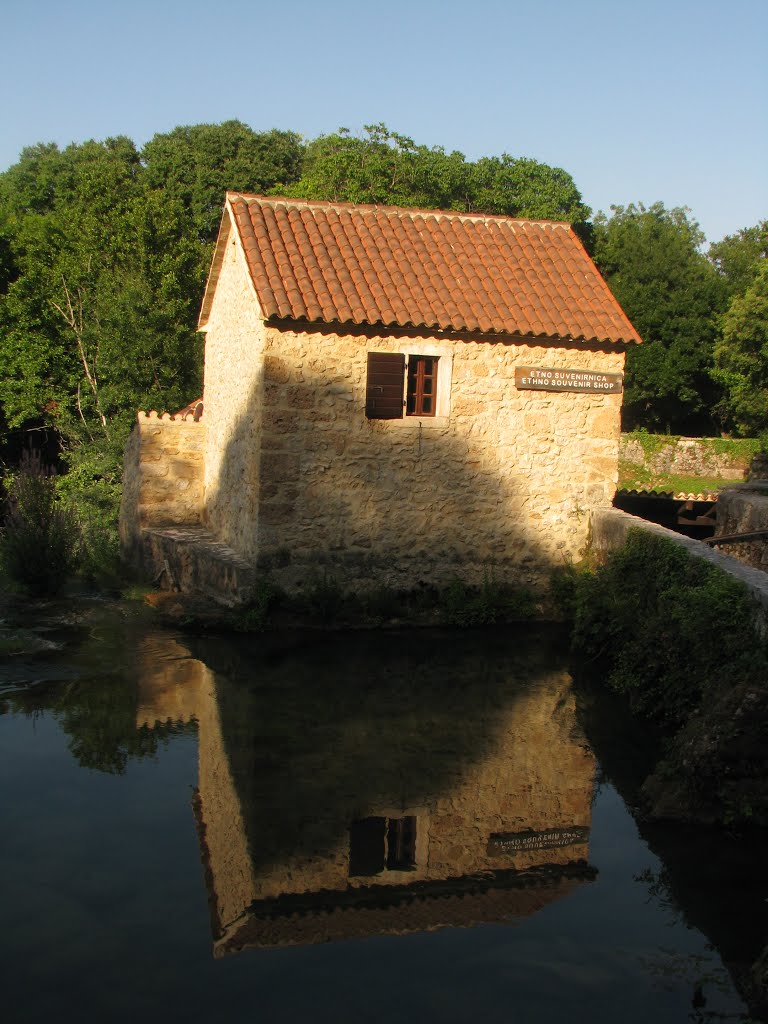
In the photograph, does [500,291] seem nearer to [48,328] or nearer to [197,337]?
[197,337]

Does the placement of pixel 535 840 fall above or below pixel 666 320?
below

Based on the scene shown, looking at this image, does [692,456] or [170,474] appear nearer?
[170,474]

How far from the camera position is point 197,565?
1347cm

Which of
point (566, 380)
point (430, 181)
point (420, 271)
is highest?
point (430, 181)

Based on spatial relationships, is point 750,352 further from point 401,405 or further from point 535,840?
point 535,840

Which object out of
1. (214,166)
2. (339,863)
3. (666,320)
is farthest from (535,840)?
(214,166)

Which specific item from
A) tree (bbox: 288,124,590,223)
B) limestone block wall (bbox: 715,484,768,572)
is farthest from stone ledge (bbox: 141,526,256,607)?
tree (bbox: 288,124,590,223)

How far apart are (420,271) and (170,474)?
567 centimetres

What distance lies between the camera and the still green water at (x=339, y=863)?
195 inches

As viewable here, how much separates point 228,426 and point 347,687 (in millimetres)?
5527

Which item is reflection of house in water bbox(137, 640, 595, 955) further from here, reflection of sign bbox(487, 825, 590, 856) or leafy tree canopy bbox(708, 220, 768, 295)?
leafy tree canopy bbox(708, 220, 768, 295)

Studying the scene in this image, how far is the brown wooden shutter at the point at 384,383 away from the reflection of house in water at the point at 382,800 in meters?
3.49

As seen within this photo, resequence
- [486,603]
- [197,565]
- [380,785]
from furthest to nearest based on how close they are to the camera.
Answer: [197,565], [486,603], [380,785]

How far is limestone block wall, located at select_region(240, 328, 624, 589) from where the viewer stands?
478 inches
